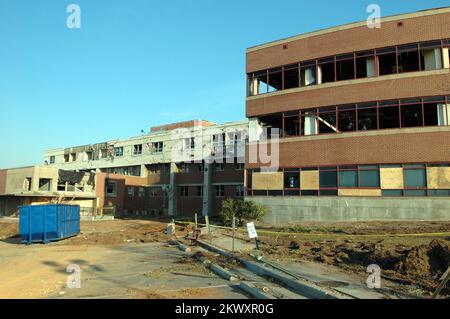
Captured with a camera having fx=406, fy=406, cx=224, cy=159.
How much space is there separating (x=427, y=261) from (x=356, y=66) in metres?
21.8

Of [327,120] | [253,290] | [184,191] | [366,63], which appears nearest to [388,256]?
[253,290]

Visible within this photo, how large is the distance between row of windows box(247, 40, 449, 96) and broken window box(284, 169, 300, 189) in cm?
692

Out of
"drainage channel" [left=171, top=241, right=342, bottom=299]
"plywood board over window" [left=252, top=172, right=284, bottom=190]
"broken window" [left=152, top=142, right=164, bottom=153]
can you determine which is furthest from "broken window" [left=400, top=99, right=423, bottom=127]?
"broken window" [left=152, top=142, right=164, bottom=153]

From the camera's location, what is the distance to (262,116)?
3381 centimetres

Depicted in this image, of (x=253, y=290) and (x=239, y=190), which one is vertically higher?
(x=239, y=190)

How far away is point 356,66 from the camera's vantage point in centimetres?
3041

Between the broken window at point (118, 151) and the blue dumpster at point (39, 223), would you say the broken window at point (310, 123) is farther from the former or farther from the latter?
the broken window at point (118, 151)

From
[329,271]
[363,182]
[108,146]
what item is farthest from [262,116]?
[108,146]

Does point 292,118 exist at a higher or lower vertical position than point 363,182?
higher

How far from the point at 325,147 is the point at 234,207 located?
26.2 ft

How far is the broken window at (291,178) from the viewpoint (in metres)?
30.1

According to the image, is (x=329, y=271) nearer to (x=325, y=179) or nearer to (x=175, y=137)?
(x=325, y=179)

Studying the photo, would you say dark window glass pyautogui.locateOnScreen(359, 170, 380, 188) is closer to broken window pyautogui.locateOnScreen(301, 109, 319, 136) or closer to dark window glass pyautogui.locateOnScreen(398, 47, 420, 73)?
broken window pyautogui.locateOnScreen(301, 109, 319, 136)

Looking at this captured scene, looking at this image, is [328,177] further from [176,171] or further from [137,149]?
[137,149]
